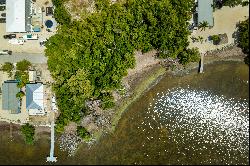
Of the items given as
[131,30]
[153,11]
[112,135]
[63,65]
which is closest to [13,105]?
[63,65]

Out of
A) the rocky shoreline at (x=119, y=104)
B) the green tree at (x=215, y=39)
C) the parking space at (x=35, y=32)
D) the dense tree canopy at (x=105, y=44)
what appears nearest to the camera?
the dense tree canopy at (x=105, y=44)

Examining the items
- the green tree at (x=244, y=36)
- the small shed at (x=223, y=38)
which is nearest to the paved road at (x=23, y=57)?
the small shed at (x=223, y=38)

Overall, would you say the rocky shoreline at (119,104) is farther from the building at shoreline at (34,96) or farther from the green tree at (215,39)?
the building at shoreline at (34,96)

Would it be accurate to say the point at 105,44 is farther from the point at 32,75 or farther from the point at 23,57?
the point at 23,57

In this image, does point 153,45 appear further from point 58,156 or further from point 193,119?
point 58,156

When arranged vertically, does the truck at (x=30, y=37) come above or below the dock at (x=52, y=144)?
above

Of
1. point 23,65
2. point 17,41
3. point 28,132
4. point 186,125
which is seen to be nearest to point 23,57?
point 23,65
